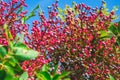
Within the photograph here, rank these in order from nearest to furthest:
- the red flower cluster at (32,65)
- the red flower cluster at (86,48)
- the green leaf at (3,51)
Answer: the green leaf at (3,51), the red flower cluster at (32,65), the red flower cluster at (86,48)

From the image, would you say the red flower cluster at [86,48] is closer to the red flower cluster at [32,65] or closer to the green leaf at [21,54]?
the red flower cluster at [32,65]

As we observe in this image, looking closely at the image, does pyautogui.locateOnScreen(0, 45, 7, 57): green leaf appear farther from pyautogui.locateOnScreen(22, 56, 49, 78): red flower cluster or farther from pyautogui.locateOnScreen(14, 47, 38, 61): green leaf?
pyautogui.locateOnScreen(22, 56, 49, 78): red flower cluster

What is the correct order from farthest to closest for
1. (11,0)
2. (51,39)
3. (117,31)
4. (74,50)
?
(74,50)
(117,31)
(11,0)
(51,39)

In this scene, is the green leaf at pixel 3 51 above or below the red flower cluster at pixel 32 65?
above

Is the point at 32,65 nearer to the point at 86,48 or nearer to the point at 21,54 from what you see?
the point at 21,54

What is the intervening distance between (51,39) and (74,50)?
270cm

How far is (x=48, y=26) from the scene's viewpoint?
4.03 meters

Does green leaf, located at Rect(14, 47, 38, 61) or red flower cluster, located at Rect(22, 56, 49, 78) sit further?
red flower cluster, located at Rect(22, 56, 49, 78)

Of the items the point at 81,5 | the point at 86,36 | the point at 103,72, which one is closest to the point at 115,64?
the point at 103,72

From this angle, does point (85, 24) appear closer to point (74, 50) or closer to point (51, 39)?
point (74, 50)

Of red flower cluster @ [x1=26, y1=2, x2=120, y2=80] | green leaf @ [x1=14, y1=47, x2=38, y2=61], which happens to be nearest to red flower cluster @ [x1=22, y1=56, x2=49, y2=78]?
green leaf @ [x1=14, y1=47, x2=38, y2=61]

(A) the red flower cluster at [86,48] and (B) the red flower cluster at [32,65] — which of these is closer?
(B) the red flower cluster at [32,65]

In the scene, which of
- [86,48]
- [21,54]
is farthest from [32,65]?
[86,48]

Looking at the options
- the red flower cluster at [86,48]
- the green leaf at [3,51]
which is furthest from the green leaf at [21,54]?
the red flower cluster at [86,48]
